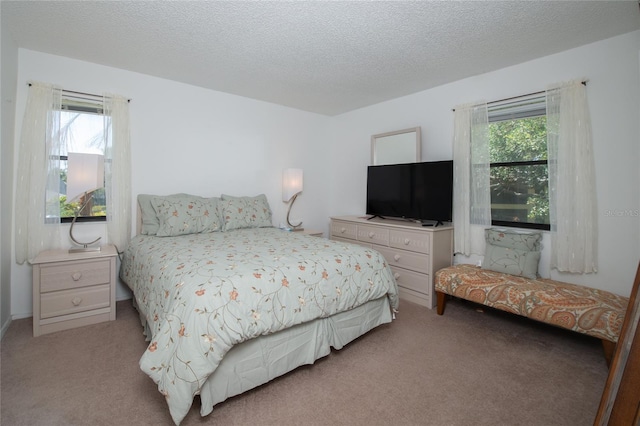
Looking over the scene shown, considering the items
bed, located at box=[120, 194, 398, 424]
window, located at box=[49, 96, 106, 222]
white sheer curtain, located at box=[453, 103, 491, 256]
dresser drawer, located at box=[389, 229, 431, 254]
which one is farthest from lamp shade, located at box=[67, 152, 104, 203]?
white sheer curtain, located at box=[453, 103, 491, 256]

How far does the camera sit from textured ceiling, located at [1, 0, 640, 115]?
6.63 ft

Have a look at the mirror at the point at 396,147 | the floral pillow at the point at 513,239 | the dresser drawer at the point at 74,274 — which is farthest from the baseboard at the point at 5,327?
the floral pillow at the point at 513,239

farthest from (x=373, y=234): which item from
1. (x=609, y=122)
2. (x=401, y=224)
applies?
(x=609, y=122)

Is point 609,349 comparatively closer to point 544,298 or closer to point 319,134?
point 544,298

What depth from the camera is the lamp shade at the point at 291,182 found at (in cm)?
416

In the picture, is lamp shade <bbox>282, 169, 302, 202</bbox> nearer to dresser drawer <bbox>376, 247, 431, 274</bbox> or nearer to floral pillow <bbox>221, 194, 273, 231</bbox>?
floral pillow <bbox>221, 194, 273, 231</bbox>

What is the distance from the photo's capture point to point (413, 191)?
3.45 m

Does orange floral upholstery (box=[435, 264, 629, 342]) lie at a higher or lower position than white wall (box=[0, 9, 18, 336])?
lower

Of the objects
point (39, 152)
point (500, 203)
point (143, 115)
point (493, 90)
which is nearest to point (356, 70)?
point (493, 90)

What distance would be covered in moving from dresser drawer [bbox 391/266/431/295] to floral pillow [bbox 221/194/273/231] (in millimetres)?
1645

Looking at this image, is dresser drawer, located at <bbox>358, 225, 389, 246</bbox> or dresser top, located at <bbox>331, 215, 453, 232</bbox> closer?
dresser top, located at <bbox>331, 215, 453, 232</bbox>

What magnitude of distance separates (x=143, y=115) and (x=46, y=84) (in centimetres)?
78

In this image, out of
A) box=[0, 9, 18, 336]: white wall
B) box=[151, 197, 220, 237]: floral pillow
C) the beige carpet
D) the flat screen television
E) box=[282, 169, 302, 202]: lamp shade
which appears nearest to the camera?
the beige carpet

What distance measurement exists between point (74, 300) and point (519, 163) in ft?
13.9
